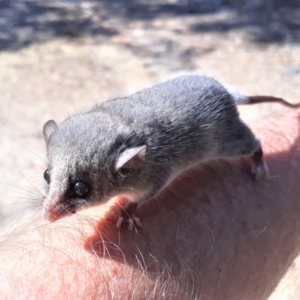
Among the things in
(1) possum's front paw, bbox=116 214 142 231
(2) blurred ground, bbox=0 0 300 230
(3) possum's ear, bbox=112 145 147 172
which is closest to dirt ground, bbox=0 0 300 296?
(2) blurred ground, bbox=0 0 300 230

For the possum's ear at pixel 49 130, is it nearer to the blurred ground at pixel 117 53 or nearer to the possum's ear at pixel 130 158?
the possum's ear at pixel 130 158

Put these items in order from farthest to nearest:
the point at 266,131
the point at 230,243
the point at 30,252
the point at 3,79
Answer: the point at 3,79 < the point at 266,131 < the point at 230,243 < the point at 30,252

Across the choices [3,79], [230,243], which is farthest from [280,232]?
[3,79]

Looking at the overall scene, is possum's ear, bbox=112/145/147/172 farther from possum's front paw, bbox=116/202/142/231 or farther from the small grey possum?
possum's front paw, bbox=116/202/142/231

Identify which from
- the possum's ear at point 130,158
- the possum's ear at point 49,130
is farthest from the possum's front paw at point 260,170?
the possum's ear at point 49,130

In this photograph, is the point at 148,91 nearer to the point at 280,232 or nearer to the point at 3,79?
the point at 280,232

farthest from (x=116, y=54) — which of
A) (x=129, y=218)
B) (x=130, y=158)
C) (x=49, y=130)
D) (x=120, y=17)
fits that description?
(x=129, y=218)
